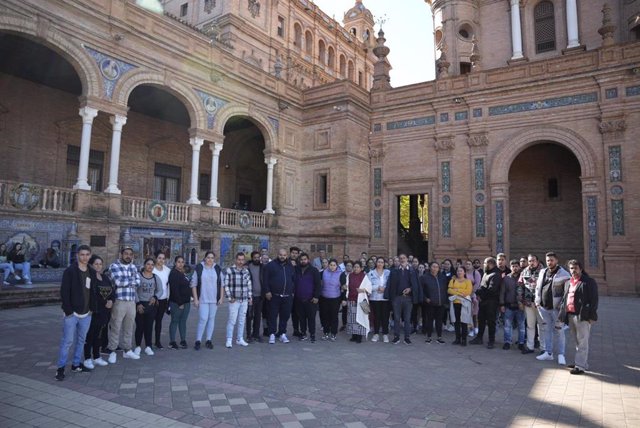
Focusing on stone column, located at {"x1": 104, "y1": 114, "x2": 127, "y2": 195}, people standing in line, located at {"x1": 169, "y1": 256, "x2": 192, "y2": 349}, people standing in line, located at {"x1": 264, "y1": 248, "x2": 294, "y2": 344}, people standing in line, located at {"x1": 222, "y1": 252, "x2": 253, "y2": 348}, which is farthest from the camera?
stone column, located at {"x1": 104, "y1": 114, "x2": 127, "y2": 195}

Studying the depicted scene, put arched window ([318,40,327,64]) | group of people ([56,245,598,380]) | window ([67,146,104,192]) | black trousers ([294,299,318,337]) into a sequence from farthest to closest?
arched window ([318,40,327,64]) < window ([67,146,104,192]) < black trousers ([294,299,318,337]) < group of people ([56,245,598,380])

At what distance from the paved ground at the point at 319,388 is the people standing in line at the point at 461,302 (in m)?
0.55

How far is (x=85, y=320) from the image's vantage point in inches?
230

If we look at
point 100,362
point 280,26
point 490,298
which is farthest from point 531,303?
point 280,26

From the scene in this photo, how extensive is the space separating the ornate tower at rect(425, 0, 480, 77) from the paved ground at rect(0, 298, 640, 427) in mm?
20420

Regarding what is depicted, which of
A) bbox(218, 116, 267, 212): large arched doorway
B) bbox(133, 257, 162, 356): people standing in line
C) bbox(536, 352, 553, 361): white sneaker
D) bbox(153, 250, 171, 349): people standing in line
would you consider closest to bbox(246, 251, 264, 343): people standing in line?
bbox(153, 250, 171, 349): people standing in line

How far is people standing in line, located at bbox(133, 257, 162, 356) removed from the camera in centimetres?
704

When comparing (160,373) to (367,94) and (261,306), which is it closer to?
(261,306)

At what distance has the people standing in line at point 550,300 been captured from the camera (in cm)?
710

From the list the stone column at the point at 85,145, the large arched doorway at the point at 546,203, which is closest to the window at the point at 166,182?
the stone column at the point at 85,145

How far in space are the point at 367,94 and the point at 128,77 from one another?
11925 millimetres

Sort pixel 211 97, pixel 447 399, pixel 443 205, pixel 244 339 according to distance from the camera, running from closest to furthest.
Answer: pixel 447 399 < pixel 244 339 < pixel 211 97 < pixel 443 205

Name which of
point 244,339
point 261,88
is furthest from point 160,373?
point 261,88

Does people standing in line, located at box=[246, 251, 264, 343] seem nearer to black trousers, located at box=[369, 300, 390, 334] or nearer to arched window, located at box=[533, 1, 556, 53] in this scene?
black trousers, located at box=[369, 300, 390, 334]
